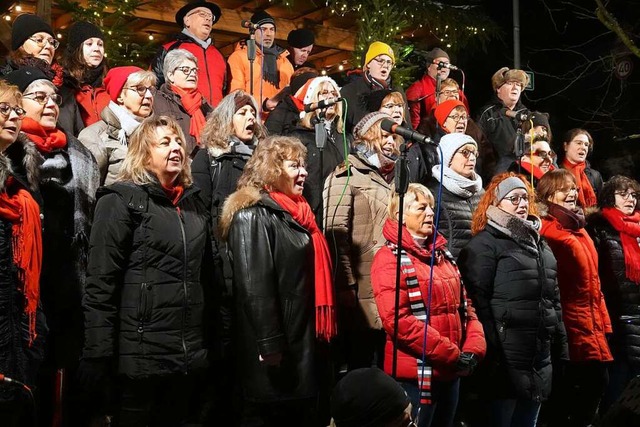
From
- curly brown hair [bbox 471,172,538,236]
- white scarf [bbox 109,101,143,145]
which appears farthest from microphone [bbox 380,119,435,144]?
white scarf [bbox 109,101,143,145]

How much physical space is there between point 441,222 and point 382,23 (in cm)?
508

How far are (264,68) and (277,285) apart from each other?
382 cm

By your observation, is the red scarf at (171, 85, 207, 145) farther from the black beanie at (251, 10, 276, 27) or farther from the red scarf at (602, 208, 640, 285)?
the red scarf at (602, 208, 640, 285)

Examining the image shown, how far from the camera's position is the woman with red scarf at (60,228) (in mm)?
4629

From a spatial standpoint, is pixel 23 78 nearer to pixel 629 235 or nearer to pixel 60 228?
pixel 60 228

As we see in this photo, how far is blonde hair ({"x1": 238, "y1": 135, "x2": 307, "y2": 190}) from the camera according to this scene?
16.8 ft

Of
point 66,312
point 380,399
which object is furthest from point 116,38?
point 380,399

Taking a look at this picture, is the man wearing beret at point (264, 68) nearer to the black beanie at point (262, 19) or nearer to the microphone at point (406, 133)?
the black beanie at point (262, 19)

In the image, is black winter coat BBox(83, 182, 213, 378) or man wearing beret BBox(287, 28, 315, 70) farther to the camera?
man wearing beret BBox(287, 28, 315, 70)

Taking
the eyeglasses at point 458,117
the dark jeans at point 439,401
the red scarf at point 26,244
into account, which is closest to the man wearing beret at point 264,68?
the eyeglasses at point 458,117

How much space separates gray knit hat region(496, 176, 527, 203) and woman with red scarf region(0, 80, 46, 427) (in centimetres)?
334

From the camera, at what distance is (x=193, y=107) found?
6.64 m

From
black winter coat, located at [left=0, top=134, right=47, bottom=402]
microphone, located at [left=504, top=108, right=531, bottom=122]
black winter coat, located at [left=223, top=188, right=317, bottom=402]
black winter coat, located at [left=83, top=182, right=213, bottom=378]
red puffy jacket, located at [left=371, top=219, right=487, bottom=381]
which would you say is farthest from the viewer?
microphone, located at [left=504, top=108, right=531, bottom=122]

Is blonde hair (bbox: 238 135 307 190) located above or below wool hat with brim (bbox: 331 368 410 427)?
above
